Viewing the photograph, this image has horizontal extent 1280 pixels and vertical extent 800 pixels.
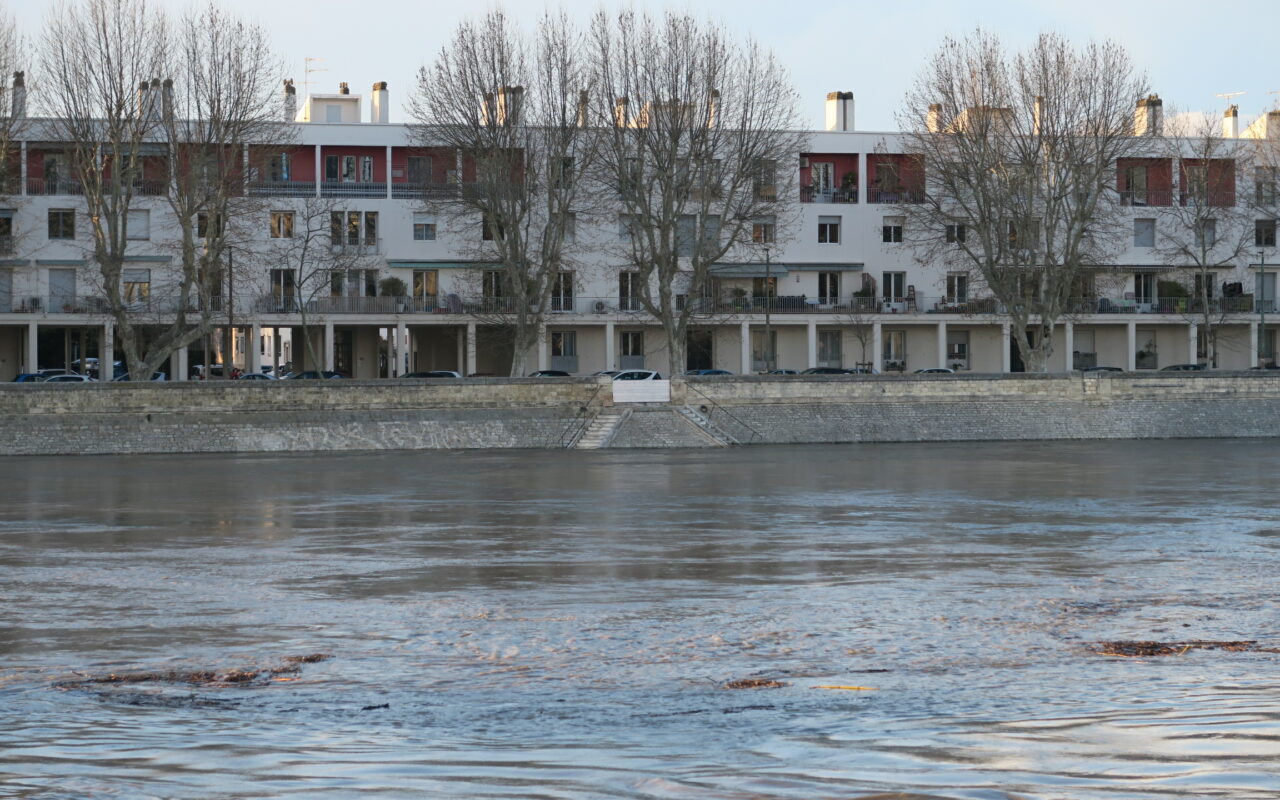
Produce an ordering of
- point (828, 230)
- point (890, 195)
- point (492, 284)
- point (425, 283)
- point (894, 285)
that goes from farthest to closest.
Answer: point (890, 195) < point (894, 285) < point (828, 230) < point (425, 283) < point (492, 284)

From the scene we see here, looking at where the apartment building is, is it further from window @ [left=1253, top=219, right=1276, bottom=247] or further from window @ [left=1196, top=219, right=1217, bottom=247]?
window @ [left=1196, top=219, right=1217, bottom=247]

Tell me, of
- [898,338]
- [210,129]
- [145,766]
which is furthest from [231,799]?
[898,338]

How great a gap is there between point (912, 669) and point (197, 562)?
10975 mm

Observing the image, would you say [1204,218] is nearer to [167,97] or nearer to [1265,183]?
[1265,183]

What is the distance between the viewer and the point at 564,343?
69.5m

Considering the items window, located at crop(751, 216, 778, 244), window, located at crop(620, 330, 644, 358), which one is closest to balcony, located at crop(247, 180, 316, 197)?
window, located at crop(620, 330, 644, 358)

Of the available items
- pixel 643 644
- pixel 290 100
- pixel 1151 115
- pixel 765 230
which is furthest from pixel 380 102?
pixel 643 644

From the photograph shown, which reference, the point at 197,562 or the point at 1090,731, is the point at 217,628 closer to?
the point at 197,562

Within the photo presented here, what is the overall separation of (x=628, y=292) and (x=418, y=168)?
10649 millimetres

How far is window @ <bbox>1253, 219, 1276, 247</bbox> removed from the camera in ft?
239

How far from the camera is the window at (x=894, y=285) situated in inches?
2781

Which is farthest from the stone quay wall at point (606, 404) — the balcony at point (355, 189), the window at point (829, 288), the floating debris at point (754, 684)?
the floating debris at point (754, 684)

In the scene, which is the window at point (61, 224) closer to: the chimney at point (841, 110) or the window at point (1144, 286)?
the chimney at point (841, 110)

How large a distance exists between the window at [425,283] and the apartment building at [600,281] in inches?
3.2
